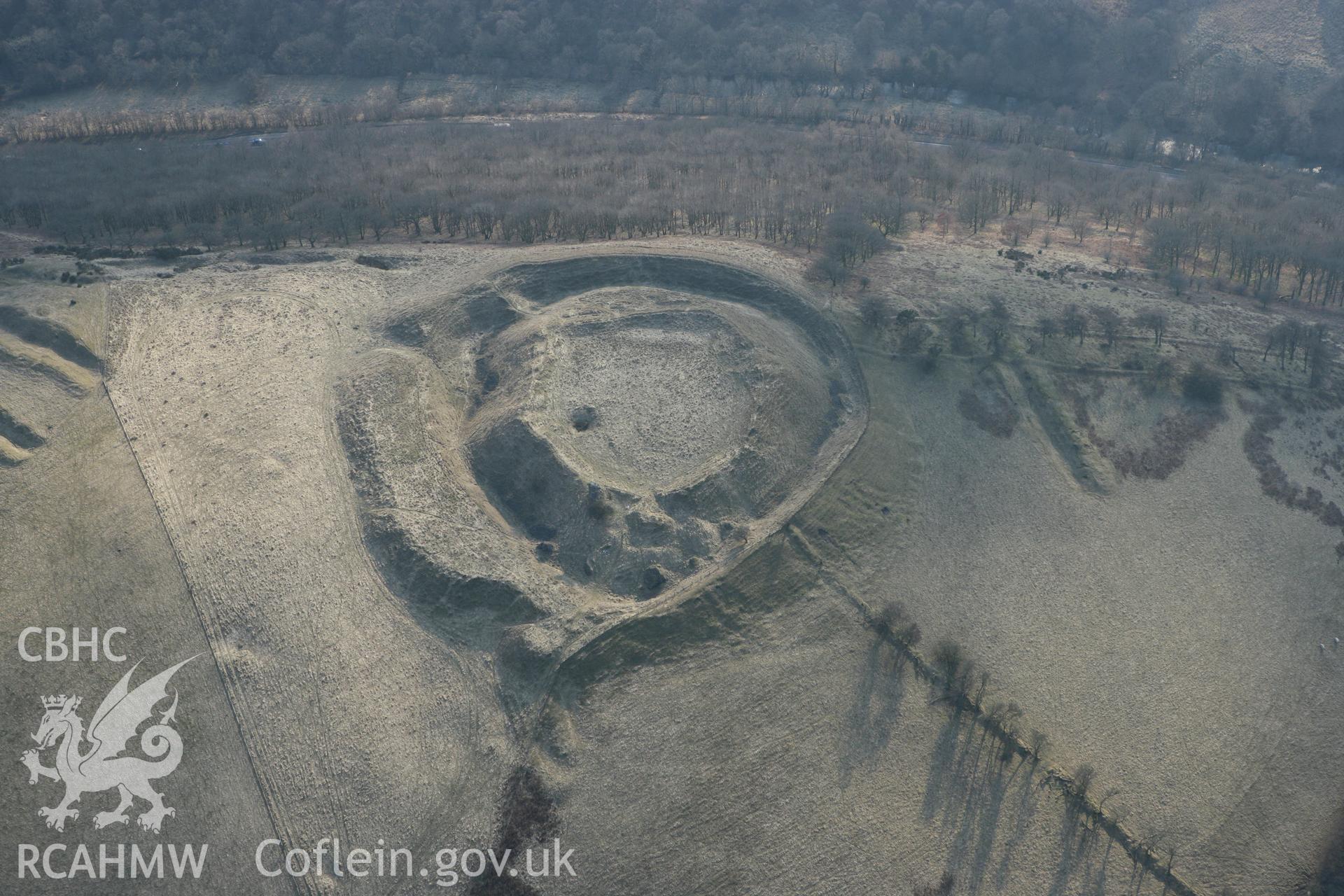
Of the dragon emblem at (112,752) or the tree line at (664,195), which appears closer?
the dragon emblem at (112,752)

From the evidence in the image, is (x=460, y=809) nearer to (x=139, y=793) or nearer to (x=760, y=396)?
(x=139, y=793)

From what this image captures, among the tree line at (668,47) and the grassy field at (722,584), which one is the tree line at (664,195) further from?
the tree line at (668,47)

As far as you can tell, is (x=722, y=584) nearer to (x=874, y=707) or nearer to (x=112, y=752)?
(x=874, y=707)

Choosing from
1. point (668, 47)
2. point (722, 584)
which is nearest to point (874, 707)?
point (722, 584)

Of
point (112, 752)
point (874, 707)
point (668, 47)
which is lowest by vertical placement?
point (874, 707)

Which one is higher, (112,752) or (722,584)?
(722,584)

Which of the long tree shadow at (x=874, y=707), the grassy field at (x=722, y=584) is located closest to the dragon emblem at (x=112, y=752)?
the grassy field at (x=722, y=584)

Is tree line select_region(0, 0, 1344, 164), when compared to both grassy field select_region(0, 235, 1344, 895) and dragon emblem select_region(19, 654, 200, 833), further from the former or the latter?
dragon emblem select_region(19, 654, 200, 833)

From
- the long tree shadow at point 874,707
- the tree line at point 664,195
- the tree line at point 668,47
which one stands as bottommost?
the long tree shadow at point 874,707

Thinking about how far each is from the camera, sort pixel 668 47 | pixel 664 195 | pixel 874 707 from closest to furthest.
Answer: pixel 874 707 → pixel 664 195 → pixel 668 47
